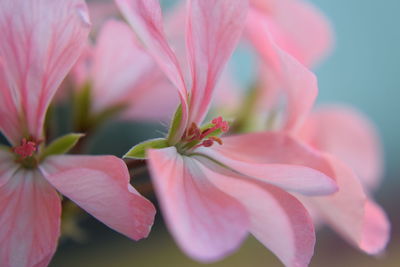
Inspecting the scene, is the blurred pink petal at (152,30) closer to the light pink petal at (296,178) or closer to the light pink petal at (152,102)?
the light pink petal at (296,178)

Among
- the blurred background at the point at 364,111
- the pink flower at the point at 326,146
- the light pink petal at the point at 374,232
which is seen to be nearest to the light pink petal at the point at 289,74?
the pink flower at the point at 326,146

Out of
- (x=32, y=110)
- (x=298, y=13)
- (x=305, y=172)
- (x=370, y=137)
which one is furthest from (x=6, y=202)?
(x=370, y=137)

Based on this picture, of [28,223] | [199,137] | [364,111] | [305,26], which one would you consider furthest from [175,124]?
[364,111]

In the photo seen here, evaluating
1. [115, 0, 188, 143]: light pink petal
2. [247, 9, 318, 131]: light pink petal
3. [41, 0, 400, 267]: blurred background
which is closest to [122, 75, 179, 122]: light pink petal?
[247, 9, 318, 131]: light pink petal

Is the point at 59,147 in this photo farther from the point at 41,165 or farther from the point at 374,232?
the point at 374,232

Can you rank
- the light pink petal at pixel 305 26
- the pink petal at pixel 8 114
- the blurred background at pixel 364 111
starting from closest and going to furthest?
the pink petal at pixel 8 114 → the light pink petal at pixel 305 26 → the blurred background at pixel 364 111

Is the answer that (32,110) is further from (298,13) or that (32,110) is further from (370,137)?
(370,137)
